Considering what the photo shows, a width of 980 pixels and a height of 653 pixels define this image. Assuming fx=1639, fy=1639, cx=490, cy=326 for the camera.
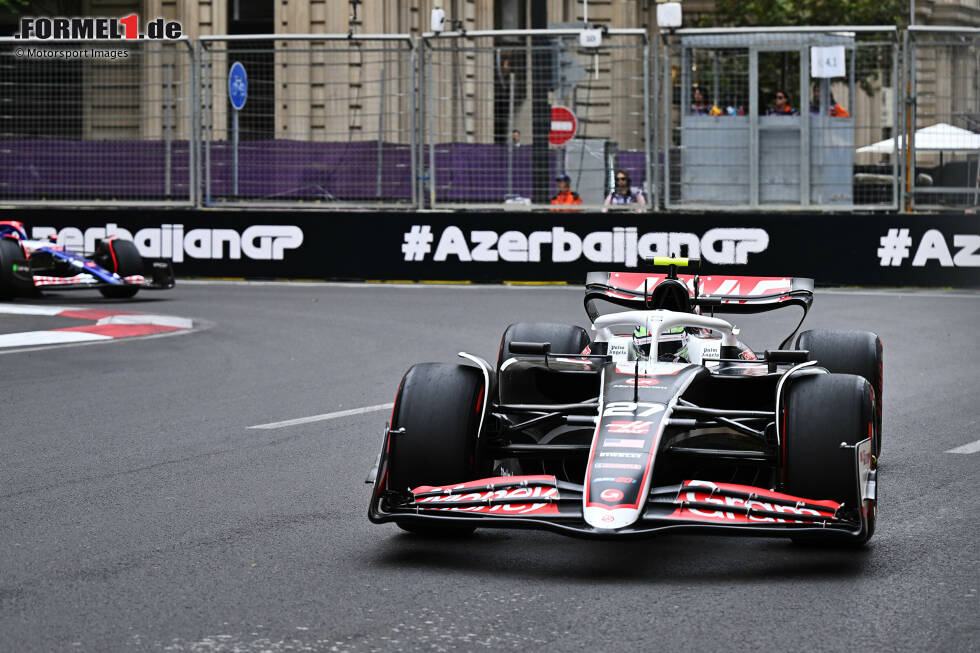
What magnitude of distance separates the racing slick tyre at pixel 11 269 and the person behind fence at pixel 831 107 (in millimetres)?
9035

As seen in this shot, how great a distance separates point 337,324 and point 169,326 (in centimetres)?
151

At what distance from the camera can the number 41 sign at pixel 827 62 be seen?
62.2 ft

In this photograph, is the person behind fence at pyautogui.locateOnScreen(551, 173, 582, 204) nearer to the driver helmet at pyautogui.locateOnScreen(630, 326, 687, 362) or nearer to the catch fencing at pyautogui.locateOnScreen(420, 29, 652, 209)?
the catch fencing at pyautogui.locateOnScreen(420, 29, 652, 209)

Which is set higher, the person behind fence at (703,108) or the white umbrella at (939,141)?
the person behind fence at (703,108)

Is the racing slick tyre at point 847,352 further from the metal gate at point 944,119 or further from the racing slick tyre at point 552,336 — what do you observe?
the metal gate at point 944,119

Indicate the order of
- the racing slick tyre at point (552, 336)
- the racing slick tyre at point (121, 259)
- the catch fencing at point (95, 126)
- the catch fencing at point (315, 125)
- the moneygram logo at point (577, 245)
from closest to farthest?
1. the racing slick tyre at point (552, 336)
2. the racing slick tyre at point (121, 259)
3. the moneygram logo at point (577, 245)
4. the catch fencing at point (315, 125)
5. the catch fencing at point (95, 126)

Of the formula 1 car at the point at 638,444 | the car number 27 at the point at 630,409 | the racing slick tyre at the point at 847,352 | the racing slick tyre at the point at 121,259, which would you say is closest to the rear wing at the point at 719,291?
the racing slick tyre at the point at 847,352

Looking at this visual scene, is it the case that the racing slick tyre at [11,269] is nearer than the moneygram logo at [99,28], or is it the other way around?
the racing slick tyre at [11,269]

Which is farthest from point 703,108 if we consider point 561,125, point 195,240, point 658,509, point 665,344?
point 658,509

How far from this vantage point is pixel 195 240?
20.8 m

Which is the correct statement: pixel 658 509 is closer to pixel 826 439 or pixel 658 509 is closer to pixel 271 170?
pixel 826 439

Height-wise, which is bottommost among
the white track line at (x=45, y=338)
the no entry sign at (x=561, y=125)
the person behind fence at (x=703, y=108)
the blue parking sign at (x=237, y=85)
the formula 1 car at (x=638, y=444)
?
the white track line at (x=45, y=338)

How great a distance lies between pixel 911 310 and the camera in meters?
16.2

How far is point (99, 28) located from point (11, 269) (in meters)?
16.8
